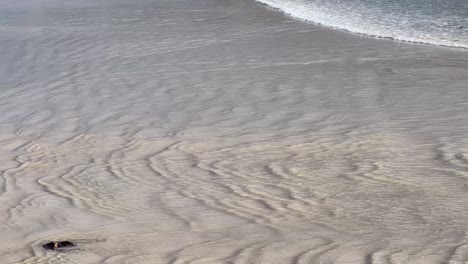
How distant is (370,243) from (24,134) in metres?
3.78

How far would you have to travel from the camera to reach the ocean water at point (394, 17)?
13219mm

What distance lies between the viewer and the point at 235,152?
21.7 ft

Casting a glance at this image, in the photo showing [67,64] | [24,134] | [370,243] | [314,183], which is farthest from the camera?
[67,64]

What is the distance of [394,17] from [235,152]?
A: 971 cm

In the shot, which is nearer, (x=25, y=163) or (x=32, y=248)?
(x=32, y=248)

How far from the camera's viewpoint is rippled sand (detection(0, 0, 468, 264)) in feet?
15.2

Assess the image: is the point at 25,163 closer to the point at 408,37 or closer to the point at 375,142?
the point at 375,142

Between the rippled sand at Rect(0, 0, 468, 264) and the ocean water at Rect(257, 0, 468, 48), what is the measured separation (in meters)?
0.97

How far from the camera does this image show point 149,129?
7.51 m

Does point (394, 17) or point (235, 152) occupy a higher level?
point (235, 152)

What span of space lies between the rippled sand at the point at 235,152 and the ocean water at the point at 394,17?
97cm

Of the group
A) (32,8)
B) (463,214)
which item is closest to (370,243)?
(463,214)

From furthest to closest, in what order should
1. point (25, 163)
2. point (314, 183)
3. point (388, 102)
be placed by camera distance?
1. point (388, 102)
2. point (25, 163)
3. point (314, 183)

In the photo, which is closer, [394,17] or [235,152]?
[235,152]
